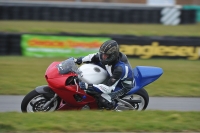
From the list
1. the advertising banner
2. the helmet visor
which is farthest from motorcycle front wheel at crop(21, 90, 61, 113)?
the advertising banner

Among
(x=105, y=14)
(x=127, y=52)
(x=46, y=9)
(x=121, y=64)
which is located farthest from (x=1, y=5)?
(x=121, y=64)

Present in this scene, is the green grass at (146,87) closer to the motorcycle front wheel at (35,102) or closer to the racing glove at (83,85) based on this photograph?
the motorcycle front wheel at (35,102)

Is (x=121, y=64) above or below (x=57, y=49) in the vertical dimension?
above

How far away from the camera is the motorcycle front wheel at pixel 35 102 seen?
6.84 m

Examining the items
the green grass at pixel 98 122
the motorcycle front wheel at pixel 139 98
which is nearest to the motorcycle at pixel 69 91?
the motorcycle front wheel at pixel 139 98

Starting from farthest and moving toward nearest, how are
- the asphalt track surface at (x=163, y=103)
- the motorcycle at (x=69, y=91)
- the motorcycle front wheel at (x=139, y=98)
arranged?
the asphalt track surface at (x=163, y=103) → the motorcycle front wheel at (x=139, y=98) → the motorcycle at (x=69, y=91)

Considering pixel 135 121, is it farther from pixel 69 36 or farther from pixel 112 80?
pixel 69 36

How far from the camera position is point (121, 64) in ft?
23.2

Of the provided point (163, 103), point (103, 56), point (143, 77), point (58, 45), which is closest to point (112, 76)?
point (103, 56)

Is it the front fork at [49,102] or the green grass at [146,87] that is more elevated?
the front fork at [49,102]

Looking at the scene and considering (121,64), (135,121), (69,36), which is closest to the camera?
(135,121)

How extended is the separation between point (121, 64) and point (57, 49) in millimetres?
8452

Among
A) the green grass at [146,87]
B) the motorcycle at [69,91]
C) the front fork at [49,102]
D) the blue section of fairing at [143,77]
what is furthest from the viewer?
the green grass at [146,87]

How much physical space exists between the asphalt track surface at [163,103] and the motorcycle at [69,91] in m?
1.15
